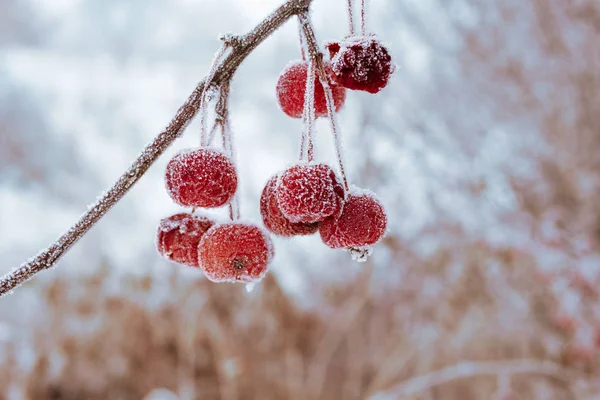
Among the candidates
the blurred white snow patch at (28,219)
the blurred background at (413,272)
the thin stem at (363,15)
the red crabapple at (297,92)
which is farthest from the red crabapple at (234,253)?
the blurred white snow patch at (28,219)

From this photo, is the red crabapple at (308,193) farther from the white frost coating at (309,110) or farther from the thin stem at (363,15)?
the thin stem at (363,15)

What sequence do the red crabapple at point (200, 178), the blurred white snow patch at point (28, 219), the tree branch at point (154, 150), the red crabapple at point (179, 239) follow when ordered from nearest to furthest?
the tree branch at point (154, 150) → the red crabapple at point (200, 178) → the red crabapple at point (179, 239) → the blurred white snow patch at point (28, 219)

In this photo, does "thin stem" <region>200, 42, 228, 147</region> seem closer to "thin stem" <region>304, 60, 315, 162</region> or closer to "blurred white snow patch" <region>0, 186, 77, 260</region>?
"thin stem" <region>304, 60, 315, 162</region>

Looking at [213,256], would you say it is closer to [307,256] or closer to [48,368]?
[48,368]

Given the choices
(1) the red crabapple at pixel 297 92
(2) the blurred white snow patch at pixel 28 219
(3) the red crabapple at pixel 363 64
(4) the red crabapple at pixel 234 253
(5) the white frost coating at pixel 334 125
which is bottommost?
(4) the red crabapple at pixel 234 253

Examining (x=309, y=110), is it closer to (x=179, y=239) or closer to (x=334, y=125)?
(x=334, y=125)

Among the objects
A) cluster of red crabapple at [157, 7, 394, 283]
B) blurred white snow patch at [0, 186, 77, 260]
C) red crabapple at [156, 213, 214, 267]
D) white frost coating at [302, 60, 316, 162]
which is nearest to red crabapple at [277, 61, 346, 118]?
cluster of red crabapple at [157, 7, 394, 283]

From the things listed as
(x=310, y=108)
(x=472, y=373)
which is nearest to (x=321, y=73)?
(x=310, y=108)

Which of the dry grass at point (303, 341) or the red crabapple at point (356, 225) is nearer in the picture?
the red crabapple at point (356, 225)
